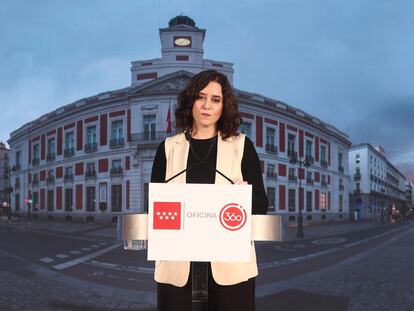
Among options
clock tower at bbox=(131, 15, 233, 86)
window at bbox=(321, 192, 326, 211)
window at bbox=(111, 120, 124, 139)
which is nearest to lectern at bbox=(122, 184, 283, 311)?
clock tower at bbox=(131, 15, 233, 86)

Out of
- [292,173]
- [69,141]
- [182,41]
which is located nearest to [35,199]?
[69,141]

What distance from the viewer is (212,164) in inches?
65.1

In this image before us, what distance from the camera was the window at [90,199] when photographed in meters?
25.5

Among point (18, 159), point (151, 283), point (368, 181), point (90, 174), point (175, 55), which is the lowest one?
point (151, 283)

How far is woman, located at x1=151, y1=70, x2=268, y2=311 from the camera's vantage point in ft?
5.30

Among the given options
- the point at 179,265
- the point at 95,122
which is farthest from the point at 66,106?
the point at 179,265

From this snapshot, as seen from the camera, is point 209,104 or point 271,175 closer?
point 209,104

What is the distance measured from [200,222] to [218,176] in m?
0.34

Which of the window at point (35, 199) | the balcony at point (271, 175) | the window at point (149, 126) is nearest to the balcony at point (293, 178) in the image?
the balcony at point (271, 175)

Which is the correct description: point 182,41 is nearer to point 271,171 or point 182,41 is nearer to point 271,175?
point 271,171

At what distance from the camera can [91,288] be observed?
17.0 ft

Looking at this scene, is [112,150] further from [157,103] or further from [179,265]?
[179,265]

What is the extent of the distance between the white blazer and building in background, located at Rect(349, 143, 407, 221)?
43628mm

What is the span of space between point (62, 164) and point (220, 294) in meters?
29.7
